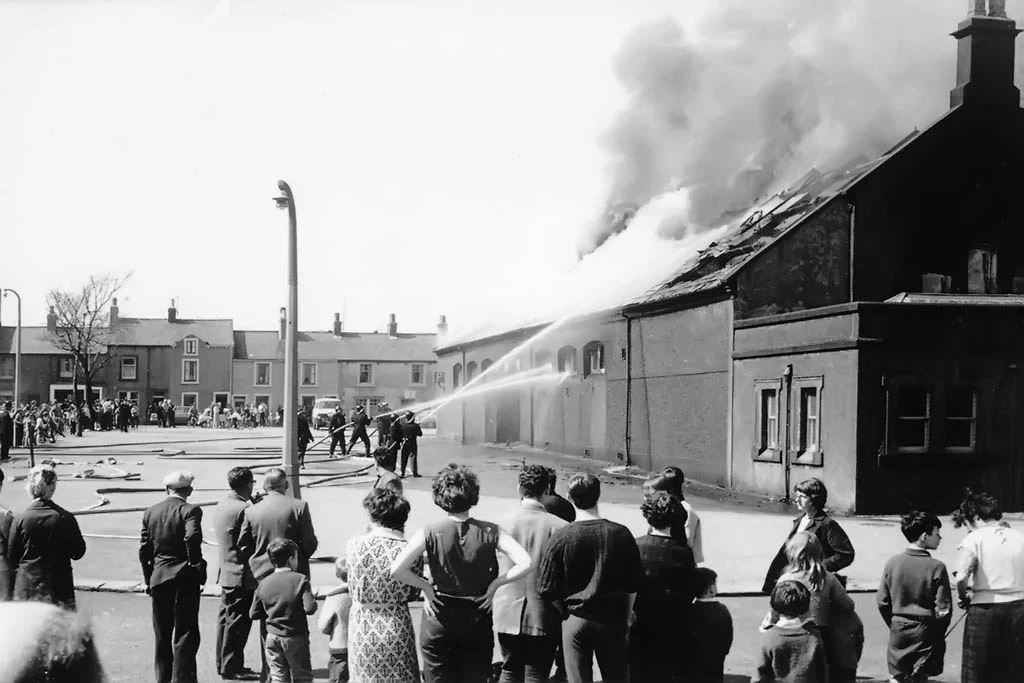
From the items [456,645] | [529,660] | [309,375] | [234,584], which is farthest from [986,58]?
[456,645]

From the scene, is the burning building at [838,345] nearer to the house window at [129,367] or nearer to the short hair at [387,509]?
the house window at [129,367]

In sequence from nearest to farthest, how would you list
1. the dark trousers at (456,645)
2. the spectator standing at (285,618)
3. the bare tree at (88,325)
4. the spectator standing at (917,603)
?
the dark trousers at (456,645), the spectator standing at (285,618), the spectator standing at (917,603), the bare tree at (88,325)

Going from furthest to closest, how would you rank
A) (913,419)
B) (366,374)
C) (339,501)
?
(366,374), (913,419), (339,501)

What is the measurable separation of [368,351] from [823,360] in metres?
8.57

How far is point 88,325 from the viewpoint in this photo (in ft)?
57.1

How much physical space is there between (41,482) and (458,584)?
11.8 ft

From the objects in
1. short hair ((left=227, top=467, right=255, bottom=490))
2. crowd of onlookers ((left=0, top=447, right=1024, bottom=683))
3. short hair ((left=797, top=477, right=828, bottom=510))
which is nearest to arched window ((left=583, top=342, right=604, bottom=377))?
crowd of onlookers ((left=0, top=447, right=1024, bottom=683))

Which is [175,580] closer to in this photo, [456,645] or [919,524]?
[456,645]

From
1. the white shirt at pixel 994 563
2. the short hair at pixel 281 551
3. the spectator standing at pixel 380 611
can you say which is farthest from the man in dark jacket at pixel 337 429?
the white shirt at pixel 994 563

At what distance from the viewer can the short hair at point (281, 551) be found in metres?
6.53

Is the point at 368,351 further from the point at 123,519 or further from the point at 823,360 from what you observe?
the point at 823,360

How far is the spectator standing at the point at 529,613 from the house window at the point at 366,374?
40.1 feet

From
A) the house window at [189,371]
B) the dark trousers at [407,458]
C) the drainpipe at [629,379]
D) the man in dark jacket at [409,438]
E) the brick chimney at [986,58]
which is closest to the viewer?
the brick chimney at [986,58]

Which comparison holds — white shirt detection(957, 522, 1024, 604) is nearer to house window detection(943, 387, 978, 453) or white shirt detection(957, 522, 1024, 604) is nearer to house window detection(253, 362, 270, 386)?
house window detection(943, 387, 978, 453)
